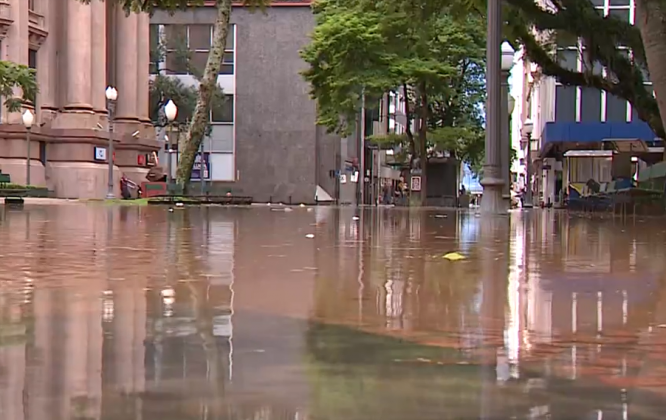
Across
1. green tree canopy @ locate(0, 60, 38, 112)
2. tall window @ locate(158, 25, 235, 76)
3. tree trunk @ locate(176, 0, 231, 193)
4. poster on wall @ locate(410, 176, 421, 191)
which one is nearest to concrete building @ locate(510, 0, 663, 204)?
poster on wall @ locate(410, 176, 421, 191)

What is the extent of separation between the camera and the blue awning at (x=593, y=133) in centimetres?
4253

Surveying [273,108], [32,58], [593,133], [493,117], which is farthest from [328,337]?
[273,108]

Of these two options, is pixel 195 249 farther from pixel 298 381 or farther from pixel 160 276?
pixel 298 381

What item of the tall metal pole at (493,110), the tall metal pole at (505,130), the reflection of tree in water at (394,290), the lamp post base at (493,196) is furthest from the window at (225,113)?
the reflection of tree in water at (394,290)

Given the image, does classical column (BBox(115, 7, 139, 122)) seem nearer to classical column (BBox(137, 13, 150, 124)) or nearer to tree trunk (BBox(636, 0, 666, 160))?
classical column (BBox(137, 13, 150, 124))

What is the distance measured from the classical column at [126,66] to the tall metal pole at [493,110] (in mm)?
30333

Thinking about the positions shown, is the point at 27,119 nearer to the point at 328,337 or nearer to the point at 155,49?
the point at 155,49

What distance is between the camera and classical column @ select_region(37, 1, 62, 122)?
4056 cm

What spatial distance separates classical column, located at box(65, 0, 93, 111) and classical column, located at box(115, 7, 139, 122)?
3.21m

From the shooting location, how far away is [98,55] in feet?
138

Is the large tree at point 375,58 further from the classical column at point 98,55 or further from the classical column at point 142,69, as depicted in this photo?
the classical column at point 142,69

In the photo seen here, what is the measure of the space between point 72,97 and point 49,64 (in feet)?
8.74

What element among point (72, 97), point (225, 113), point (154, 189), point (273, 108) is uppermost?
point (273, 108)

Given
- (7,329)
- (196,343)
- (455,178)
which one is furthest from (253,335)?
(455,178)
